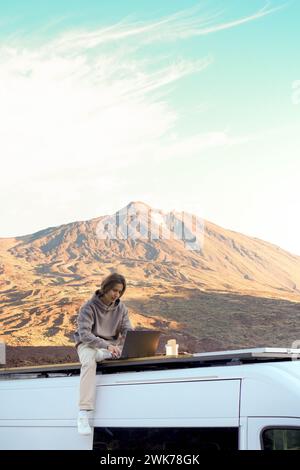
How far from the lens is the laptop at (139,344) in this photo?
7.41m

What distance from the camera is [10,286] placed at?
238ft

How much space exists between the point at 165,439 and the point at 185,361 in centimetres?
62

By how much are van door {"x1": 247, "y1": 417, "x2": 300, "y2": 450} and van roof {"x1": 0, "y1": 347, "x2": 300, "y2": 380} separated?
582mm

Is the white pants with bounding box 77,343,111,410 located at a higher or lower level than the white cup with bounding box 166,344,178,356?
lower

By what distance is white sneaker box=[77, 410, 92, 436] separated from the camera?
22.0ft

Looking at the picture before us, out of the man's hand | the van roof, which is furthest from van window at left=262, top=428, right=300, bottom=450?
the man's hand

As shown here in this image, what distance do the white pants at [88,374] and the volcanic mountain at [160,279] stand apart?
140 ft

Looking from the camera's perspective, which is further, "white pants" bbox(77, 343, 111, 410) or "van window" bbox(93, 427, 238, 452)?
"white pants" bbox(77, 343, 111, 410)

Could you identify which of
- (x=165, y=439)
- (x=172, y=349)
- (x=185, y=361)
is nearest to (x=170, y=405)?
(x=165, y=439)

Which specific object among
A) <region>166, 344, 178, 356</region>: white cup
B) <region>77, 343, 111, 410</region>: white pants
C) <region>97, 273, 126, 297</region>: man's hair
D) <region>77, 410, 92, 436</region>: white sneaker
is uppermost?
<region>97, 273, 126, 297</region>: man's hair

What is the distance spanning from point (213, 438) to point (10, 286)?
68.0 meters

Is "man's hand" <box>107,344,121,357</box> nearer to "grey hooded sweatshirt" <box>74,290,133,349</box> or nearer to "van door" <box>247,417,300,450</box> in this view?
"grey hooded sweatshirt" <box>74,290,133,349</box>
